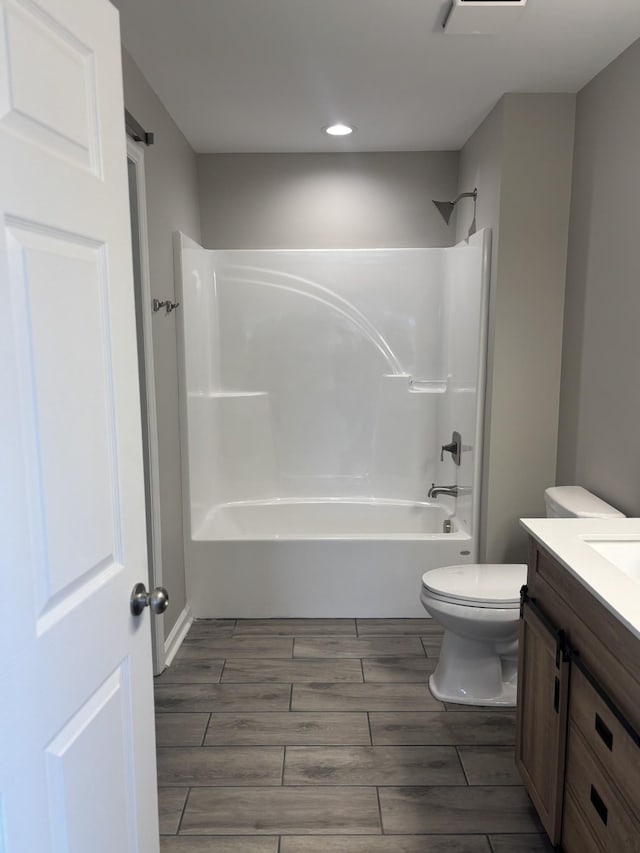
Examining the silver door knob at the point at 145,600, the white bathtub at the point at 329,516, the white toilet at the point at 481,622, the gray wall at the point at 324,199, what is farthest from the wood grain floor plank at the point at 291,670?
the gray wall at the point at 324,199

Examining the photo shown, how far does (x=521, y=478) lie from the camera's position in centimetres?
297

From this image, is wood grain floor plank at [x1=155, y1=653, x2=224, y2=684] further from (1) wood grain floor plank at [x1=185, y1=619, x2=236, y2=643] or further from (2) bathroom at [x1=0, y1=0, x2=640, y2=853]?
(1) wood grain floor plank at [x1=185, y1=619, x2=236, y2=643]

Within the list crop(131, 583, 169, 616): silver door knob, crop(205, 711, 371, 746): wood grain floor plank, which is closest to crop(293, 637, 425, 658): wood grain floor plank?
crop(205, 711, 371, 746): wood grain floor plank

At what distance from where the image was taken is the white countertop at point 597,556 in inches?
52.2

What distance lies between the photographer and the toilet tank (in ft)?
7.48

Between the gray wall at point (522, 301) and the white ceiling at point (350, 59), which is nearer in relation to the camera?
the white ceiling at point (350, 59)

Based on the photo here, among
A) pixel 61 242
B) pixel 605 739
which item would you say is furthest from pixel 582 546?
pixel 61 242

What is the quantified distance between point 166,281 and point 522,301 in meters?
1.62

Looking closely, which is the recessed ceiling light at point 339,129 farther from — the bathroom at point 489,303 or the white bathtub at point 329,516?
the white bathtub at point 329,516

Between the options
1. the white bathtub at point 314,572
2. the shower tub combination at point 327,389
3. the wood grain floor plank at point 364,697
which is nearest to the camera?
the wood grain floor plank at point 364,697

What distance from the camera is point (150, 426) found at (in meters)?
2.66

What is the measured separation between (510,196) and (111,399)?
2221 millimetres

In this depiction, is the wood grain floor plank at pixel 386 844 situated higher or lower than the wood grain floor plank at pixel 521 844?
lower

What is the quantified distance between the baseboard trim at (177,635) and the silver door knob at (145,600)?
5.46 feet
